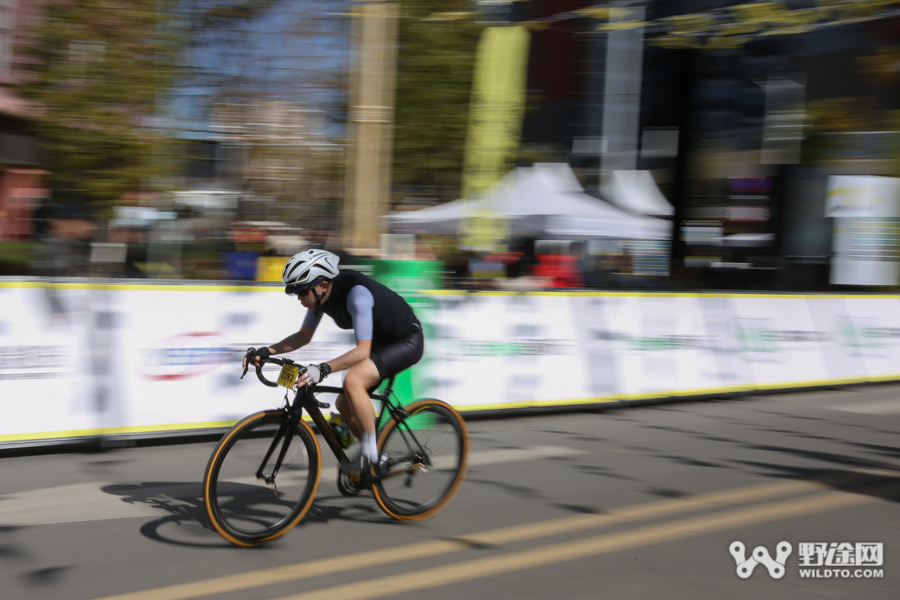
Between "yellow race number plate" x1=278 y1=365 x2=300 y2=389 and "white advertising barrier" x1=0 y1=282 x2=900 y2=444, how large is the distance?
291cm

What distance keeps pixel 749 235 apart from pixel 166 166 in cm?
1718

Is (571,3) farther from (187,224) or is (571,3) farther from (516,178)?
(187,224)

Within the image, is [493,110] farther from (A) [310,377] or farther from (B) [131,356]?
(A) [310,377]

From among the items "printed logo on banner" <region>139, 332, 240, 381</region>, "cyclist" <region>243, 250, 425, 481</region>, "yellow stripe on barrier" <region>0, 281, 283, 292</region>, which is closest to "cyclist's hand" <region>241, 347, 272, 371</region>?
"cyclist" <region>243, 250, 425, 481</region>

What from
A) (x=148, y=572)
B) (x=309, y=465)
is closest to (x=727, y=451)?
(x=309, y=465)

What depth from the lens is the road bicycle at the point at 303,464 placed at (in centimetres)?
455

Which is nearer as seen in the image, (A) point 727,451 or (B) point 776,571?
(B) point 776,571

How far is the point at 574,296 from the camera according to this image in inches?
379

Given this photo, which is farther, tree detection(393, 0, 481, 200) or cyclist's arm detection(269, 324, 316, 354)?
tree detection(393, 0, 481, 200)

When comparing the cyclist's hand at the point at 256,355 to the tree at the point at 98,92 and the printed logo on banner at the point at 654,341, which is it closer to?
the printed logo on banner at the point at 654,341

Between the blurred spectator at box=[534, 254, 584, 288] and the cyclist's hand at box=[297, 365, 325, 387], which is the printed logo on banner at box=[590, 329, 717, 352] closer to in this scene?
the blurred spectator at box=[534, 254, 584, 288]

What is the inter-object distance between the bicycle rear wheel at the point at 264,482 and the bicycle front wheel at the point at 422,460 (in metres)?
0.53

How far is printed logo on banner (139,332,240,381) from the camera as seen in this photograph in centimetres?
709

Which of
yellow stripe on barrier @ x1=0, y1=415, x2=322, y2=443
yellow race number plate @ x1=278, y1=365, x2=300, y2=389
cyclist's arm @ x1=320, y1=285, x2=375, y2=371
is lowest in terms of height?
yellow stripe on barrier @ x1=0, y1=415, x2=322, y2=443
